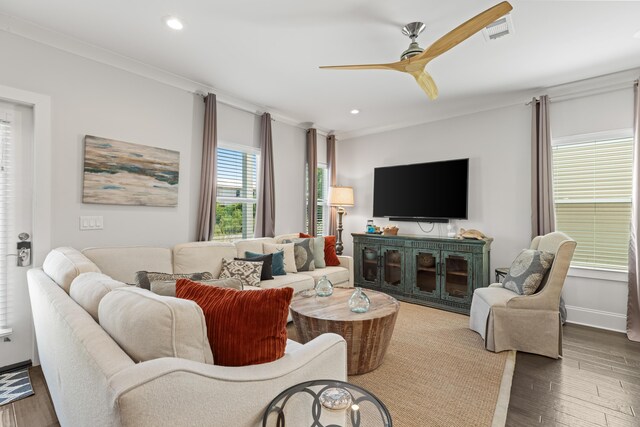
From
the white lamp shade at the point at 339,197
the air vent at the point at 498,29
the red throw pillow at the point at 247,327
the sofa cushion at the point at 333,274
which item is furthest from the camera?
the white lamp shade at the point at 339,197

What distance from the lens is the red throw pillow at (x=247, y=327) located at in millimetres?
1101

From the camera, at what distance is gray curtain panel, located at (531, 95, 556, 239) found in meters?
3.68

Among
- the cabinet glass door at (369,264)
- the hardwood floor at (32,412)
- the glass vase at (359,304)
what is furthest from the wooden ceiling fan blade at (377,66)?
the hardwood floor at (32,412)

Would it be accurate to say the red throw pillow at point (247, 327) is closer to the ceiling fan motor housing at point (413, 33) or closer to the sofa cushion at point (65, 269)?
the sofa cushion at point (65, 269)

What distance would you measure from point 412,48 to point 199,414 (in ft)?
8.88

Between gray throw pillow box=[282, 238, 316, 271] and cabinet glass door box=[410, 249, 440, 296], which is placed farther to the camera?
cabinet glass door box=[410, 249, 440, 296]

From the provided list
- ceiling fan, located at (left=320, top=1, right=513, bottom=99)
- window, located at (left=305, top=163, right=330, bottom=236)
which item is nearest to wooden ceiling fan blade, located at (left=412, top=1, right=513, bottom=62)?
ceiling fan, located at (left=320, top=1, right=513, bottom=99)

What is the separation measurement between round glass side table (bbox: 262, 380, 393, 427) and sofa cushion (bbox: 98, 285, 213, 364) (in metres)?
0.28

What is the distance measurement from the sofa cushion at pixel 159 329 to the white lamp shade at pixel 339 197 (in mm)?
4239

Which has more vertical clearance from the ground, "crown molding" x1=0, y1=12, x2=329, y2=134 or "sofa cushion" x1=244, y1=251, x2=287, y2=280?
"crown molding" x1=0, y1=12, x2=329, y2=134

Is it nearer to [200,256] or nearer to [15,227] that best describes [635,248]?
[200,256]

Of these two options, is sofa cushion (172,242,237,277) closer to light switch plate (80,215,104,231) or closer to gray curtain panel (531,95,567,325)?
light switch plate (80,215,104,231)

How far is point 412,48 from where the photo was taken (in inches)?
100

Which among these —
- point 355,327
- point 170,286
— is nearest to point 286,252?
point 355,327
